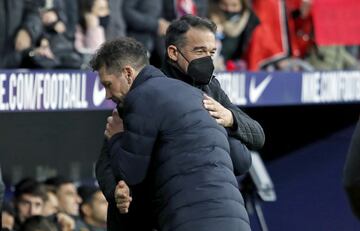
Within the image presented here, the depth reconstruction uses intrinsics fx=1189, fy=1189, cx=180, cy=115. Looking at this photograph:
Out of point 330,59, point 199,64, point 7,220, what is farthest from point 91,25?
point 199,64

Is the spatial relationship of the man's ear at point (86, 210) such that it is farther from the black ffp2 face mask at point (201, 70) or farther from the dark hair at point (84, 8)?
the black ffp2 face mask at point (201, 70)

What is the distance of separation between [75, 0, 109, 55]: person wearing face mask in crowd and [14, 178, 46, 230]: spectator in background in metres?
1.12

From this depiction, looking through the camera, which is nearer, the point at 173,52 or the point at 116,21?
the point at 173,52

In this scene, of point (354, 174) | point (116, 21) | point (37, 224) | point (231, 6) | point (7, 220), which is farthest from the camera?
point (231, 6)

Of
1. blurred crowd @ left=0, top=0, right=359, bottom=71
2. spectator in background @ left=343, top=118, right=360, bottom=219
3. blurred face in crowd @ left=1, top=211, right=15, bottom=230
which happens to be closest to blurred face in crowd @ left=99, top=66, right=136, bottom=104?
spectator in background @ left=343, top=118, right=360, bottom=219

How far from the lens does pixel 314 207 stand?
10969 millimetres

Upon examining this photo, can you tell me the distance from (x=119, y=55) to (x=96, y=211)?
4.33 m

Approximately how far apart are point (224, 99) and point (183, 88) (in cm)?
49

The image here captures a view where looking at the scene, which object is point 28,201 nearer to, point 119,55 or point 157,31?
point 157,31

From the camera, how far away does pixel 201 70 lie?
5.23 m

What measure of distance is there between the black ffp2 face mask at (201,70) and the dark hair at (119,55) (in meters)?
0.28

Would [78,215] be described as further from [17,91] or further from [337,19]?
[337,19]

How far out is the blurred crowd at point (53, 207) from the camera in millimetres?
8609

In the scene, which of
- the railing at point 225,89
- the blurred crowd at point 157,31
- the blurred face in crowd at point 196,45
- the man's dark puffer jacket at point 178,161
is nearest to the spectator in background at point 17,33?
the blurred crowd at point 157,31
